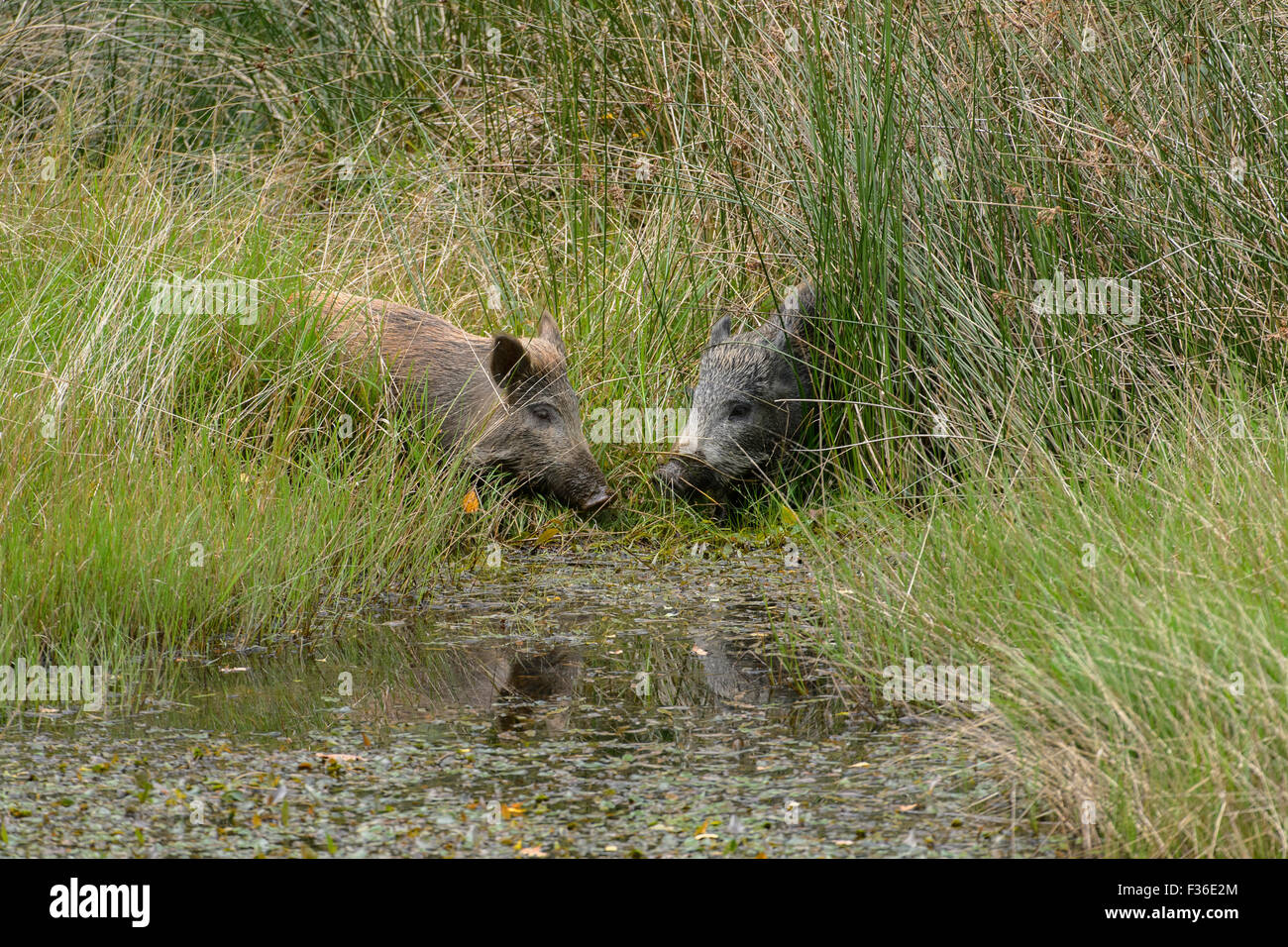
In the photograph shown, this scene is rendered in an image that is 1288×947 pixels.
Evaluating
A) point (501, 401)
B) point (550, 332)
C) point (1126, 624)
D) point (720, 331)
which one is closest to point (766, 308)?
point (720, 331)

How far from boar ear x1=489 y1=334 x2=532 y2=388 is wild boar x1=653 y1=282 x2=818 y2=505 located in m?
0.71

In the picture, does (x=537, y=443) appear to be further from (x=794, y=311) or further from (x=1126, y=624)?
(x=1126, y=624)

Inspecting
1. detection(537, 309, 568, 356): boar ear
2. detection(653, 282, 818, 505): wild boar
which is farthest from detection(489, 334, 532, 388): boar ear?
detection(653, 282, 818, 505): wild boar

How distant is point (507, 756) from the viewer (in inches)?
148

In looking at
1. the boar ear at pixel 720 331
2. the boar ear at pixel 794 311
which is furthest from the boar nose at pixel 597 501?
the boar ear at pixel 794 311

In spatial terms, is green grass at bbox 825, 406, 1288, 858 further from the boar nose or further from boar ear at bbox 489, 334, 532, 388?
boar ear at bbox 489, 334, 532, 388

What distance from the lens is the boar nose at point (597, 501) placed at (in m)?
6.22

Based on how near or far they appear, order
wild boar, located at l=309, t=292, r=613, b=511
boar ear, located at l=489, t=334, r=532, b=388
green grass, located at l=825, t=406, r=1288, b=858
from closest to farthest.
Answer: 1. green grass, located at l=825, t=406, r=1288, b=858
2. boar ear, located at l=489, t=334, r=532, b=388
3. wild boar, located at l=309, t=292, r=613, b=511

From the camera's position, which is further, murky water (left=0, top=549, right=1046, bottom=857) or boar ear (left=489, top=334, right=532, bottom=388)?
boar ear (left=489, top=334, right=532, bottom=388)

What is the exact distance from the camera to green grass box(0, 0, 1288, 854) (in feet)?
12.7

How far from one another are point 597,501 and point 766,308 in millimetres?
1447

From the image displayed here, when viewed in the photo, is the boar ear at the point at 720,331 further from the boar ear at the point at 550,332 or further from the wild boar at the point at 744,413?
the boar ear at the point at 550,332

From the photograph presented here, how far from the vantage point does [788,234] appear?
6.44 m
